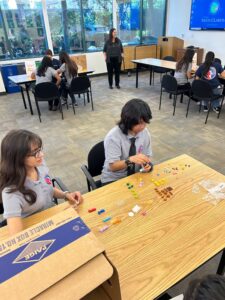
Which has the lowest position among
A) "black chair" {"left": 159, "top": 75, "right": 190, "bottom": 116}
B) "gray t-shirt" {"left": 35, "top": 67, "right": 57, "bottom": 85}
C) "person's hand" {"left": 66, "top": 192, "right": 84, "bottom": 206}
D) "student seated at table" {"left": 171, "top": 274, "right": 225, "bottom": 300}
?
"black chair" {"left": 159, "top": 75, "right": 190, "bottom": 116}

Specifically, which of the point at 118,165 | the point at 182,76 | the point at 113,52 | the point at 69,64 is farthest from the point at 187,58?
the point at 118,165

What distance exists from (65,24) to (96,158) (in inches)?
241

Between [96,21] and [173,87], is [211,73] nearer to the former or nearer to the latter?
[173,87]

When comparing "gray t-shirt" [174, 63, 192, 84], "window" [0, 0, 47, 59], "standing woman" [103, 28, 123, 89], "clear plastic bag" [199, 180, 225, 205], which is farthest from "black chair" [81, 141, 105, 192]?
"window" [0, 0, 47, 59]

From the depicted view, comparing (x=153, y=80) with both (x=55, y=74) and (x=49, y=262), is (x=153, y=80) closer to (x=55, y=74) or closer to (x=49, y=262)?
(x=55, y=74)

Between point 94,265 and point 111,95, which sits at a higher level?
point 94,265

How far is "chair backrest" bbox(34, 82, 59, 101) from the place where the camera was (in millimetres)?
4023

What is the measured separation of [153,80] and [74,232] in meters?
6.52

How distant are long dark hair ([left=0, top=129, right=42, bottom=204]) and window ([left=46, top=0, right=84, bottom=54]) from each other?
20.7ft

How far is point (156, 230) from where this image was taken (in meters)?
1.13

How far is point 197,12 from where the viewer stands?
665 cm

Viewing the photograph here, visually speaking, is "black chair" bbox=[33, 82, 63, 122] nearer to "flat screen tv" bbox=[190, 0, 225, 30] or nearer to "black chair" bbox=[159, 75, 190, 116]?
"black chair" bbox=[159, 75, 190, 116]

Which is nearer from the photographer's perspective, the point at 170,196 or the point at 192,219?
the point at 192,219

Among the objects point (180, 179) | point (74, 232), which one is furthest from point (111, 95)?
point (74, 232)
